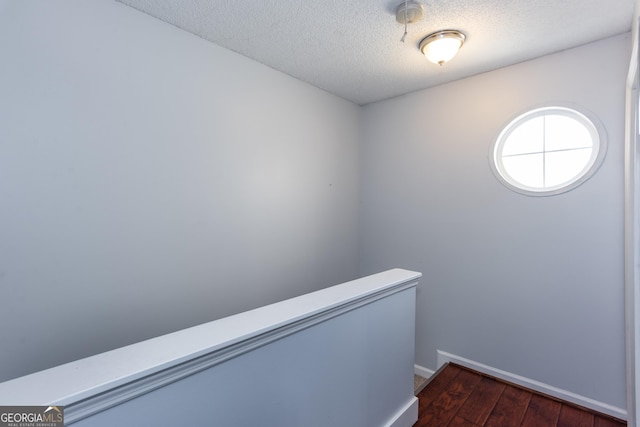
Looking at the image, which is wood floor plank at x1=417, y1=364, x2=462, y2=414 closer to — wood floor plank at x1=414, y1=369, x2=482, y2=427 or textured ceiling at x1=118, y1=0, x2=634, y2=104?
wood floor plank at x1=414, y1=369, x2=482, y2=427

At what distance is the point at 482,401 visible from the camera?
2043 mm

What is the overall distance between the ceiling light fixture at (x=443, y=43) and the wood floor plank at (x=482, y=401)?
2.27 metres

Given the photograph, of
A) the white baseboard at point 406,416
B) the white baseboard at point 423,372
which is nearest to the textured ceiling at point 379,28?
the white baseboard at point 406,416

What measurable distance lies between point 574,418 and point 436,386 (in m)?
0.82

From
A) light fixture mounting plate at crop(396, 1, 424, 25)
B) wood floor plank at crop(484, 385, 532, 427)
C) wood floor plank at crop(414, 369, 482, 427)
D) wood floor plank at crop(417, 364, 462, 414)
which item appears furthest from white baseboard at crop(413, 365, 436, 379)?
light fixture mounting plate at crop(396, 1, 424, 25)

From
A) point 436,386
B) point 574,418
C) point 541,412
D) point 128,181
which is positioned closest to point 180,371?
point 128,181

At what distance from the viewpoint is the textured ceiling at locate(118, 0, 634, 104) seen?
163cm

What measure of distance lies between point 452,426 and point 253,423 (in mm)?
1429

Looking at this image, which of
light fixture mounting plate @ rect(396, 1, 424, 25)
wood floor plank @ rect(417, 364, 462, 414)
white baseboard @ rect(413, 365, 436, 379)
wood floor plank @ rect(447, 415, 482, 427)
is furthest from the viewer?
white baseboard @ rect(413, 365, 436, 379)

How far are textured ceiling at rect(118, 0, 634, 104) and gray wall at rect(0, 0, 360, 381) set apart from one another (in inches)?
7.3

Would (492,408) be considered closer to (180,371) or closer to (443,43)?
(180,371)

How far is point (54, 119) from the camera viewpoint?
4.68 ft

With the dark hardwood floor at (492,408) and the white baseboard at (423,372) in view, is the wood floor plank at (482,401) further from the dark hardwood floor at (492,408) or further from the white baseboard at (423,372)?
the white baseboard at (423,372)

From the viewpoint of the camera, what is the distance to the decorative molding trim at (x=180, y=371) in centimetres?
67
